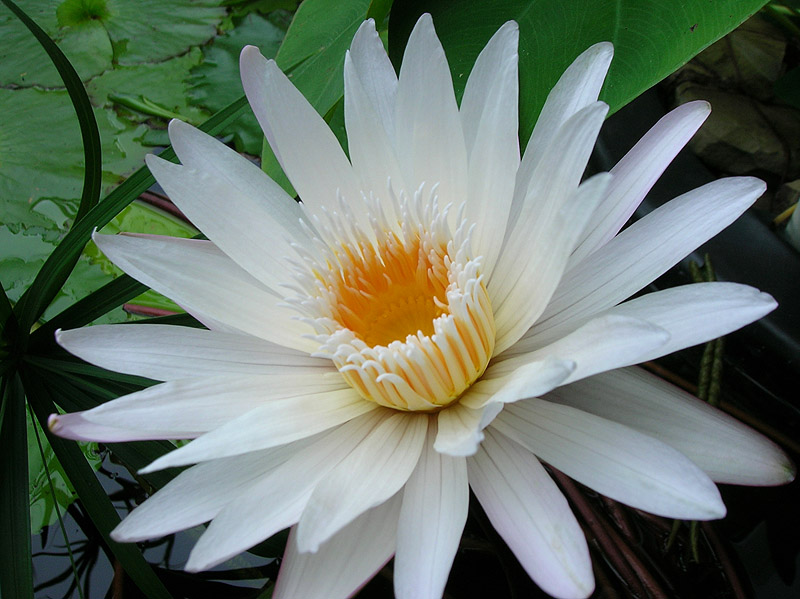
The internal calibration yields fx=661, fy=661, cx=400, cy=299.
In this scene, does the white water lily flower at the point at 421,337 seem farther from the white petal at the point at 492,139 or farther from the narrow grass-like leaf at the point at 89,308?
the narrow grass-like leaf at the point at 89,308

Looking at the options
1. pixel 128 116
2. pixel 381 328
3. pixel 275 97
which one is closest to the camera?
pixel 275 97

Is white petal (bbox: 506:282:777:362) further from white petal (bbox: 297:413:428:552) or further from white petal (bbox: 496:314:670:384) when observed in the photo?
white petal (bbox: 297:413:428:552)

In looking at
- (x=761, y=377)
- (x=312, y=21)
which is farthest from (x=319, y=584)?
(x=312, y=21)

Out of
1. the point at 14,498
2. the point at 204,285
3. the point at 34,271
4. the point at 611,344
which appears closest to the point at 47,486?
the point at 14,498

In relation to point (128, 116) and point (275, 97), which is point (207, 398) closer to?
point (275, 97)

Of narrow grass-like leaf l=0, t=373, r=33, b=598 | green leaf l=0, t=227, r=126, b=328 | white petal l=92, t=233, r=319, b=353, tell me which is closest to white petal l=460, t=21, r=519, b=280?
white petal l=92, t=233, r=319, b=353

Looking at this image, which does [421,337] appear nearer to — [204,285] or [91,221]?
[204,285]

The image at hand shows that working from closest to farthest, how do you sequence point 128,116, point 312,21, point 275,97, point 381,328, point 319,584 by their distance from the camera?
1. point 319,584
2. point 275,97
3. point 381,328
4. point 312,21
5. point 128,116
